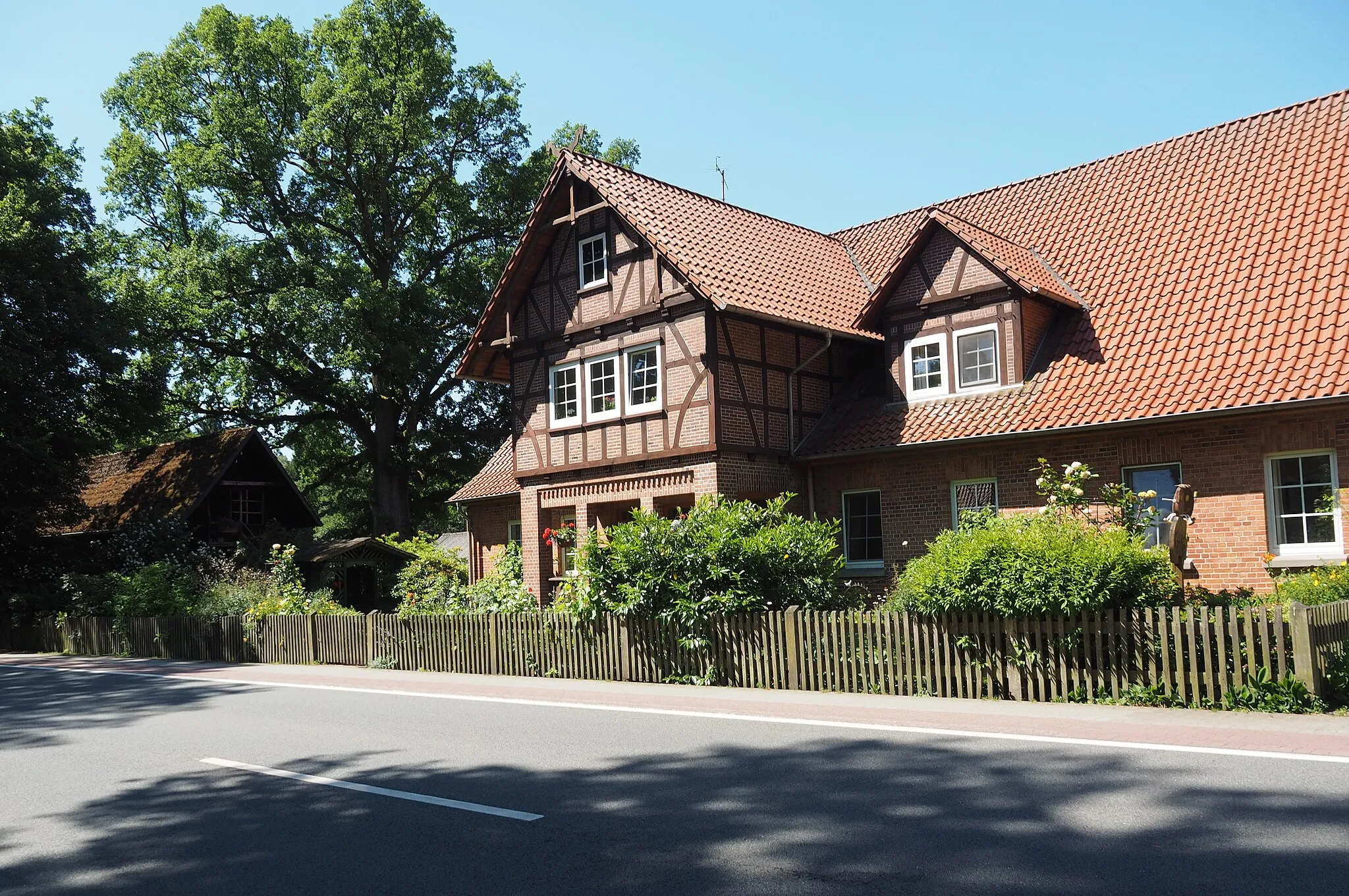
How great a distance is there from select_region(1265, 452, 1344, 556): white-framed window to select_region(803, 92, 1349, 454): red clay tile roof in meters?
1.22

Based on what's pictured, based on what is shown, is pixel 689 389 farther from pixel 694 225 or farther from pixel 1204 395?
pixel 1204 395

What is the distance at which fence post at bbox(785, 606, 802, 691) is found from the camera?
13.7 metres

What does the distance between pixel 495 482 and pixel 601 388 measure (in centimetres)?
855

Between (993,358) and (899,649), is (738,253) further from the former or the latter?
(899,649)

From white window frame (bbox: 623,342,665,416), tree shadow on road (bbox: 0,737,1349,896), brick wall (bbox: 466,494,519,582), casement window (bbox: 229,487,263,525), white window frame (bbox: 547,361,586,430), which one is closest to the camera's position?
tree shadow on road (bbox: 0,737,1349,896)

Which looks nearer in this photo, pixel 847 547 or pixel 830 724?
pixel 830 724

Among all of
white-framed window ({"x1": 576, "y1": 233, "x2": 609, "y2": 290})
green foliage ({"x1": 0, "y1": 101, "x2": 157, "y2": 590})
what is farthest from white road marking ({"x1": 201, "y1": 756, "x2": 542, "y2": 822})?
green foliage ({"x1": 0, "y1": 101, "x2": 157, "y2": 590})

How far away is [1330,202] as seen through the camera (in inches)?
720

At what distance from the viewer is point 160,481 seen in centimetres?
3794

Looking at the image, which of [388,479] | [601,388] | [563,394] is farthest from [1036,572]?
[388,479]

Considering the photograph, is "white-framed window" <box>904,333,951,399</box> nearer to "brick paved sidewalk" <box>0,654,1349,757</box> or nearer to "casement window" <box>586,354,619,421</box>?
"casement window" <box>586,354,619,421</box>

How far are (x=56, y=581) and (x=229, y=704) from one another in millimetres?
20497

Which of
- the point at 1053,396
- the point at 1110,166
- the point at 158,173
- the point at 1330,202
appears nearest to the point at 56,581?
the point at 158,173

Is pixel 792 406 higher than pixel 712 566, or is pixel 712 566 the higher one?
pixel 792 406
